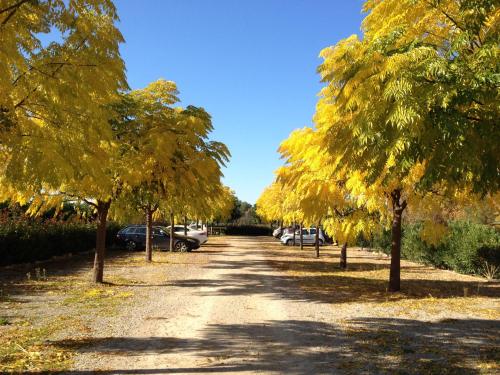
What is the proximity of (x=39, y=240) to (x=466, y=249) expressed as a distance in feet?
55.9

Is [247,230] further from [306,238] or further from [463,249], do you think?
[463,249]

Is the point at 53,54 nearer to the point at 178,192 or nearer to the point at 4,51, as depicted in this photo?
the point at 4,51

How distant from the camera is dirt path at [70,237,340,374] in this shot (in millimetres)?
5742

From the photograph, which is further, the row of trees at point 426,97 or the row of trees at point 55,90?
the row of trees at point 55,90

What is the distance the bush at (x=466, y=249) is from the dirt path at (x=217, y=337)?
7.75 metres

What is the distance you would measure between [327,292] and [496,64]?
8684mm

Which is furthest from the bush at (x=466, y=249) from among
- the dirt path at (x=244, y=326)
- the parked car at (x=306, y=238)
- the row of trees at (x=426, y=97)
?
the parked car at (x=306, y=238)

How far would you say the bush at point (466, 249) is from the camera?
16250mm

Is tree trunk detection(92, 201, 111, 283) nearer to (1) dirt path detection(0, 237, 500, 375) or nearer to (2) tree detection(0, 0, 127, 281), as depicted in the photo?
(1) dirt path detection(0, 237, 500, 375)

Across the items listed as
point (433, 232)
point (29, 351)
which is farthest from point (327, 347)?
point (433, 232)

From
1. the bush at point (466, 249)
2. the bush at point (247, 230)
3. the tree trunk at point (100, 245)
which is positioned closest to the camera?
the tree trunk at point (100, 245)

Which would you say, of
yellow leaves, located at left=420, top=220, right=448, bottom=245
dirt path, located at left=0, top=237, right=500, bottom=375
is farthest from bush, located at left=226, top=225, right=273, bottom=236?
yellow leaves, located at left=420, top=220, right=448, bottom=245

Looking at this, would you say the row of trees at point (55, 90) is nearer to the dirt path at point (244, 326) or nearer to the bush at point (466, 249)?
the dirt path at point (244, 326)

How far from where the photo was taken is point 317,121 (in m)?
11.9
